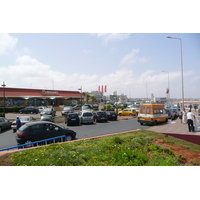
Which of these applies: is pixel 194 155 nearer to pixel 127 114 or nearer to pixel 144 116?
pixel 144 116

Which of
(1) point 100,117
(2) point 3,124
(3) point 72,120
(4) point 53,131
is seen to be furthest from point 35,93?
(4) point 53,131

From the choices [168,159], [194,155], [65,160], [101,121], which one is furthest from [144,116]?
[65,160]

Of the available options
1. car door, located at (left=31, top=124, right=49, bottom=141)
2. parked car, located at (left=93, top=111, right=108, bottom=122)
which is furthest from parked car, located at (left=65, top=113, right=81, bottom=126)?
car door, located at (left=31, top=124, right=49, bottom=141)

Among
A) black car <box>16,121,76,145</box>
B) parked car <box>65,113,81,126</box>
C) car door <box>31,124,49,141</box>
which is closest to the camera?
black car <box>16,121,76,145</box>

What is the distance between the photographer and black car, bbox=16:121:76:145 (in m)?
9.02

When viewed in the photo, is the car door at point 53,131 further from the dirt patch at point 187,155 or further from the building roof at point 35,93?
the building roof at point 35,93

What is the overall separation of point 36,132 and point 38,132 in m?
0.10

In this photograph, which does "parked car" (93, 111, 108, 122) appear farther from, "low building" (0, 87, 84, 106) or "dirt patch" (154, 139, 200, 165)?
"low building" (0, 87, 84, 106)

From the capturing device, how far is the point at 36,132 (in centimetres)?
930

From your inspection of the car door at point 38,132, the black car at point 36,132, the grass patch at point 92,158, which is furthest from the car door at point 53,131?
the grass patch at point 92,158

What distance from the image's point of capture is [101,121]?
22.0 meters

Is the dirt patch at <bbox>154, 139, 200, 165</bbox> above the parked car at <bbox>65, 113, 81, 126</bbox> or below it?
below

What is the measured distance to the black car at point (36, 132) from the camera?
29.6 ft

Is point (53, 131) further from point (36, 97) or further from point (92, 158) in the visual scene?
point (36, 97)
